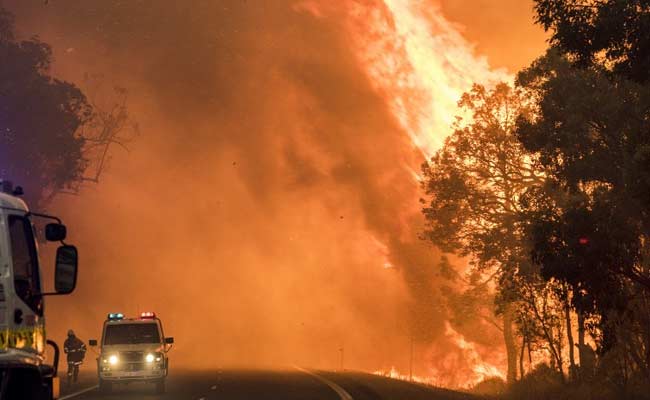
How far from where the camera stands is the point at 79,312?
107500 mm

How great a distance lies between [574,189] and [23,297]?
23964mm

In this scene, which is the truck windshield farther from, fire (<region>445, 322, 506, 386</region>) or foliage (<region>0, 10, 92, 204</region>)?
fire (<region>445, 322, 506, 386</region>)

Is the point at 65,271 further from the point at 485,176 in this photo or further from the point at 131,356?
the point at 485,176

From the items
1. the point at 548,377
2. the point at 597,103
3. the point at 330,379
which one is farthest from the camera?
the point at 548,377

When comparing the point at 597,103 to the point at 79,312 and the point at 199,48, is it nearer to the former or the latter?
the point at 79,312

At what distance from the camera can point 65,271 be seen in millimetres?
10094

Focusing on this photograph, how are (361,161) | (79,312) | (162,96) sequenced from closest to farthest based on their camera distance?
(79,312)
(361,161)
(162,96)

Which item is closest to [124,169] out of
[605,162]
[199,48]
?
[199,48]

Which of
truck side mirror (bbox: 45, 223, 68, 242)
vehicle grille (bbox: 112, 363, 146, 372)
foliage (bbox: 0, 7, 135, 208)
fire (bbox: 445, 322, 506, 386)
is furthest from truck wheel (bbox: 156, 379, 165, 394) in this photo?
fire (bbox: 445, 322, 506, 386)

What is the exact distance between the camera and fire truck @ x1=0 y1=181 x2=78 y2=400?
9453mm

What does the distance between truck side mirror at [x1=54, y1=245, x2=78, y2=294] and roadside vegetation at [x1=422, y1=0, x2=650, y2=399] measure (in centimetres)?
1405

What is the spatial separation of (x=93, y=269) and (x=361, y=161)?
36190 mm

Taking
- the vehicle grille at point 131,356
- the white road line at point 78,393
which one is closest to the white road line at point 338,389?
the vehicle grille at point 131,356

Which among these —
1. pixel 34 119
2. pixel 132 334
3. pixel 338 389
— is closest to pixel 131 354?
pixel 132 334
